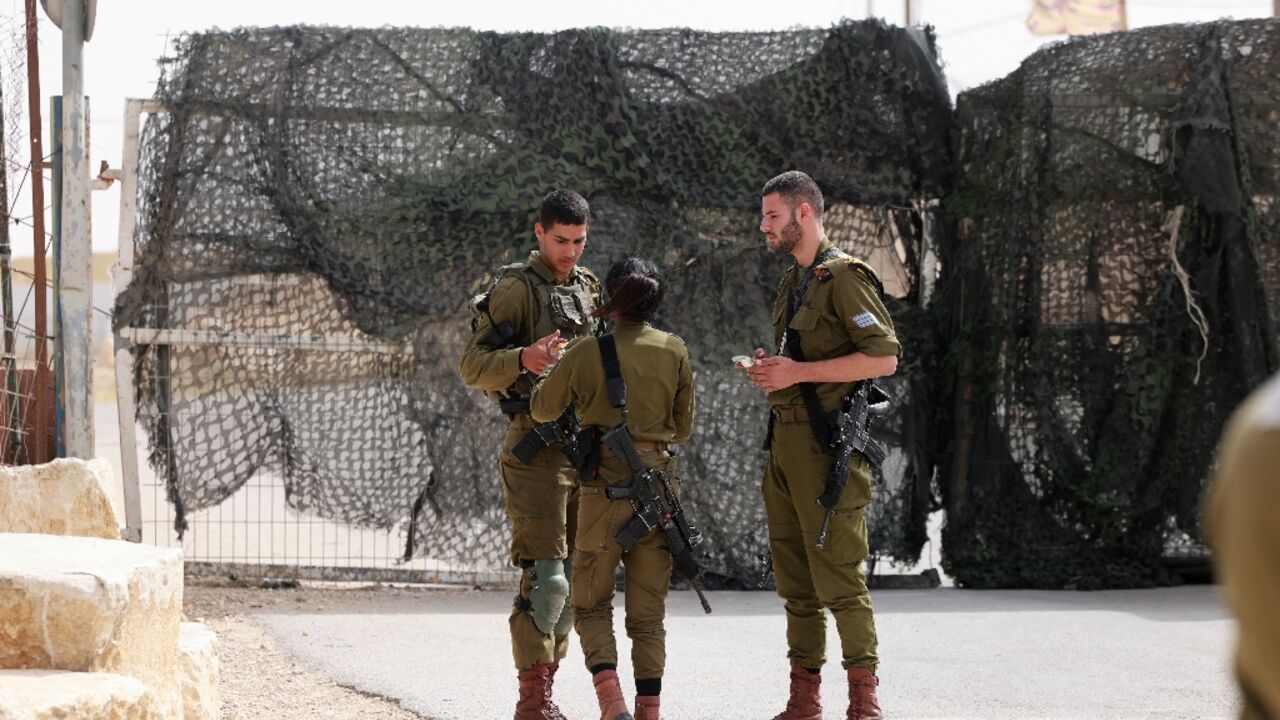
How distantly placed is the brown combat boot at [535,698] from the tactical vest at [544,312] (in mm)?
894

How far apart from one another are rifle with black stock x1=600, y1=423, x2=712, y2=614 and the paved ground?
36.5 inches

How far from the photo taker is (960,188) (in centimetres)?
735

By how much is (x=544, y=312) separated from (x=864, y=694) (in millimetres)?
1609

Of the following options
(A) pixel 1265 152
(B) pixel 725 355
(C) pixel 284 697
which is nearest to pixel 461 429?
A: (B) pixel 725 355

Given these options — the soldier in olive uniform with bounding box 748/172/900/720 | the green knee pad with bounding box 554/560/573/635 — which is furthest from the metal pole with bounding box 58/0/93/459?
the soldier in olive uniform with bounding box 748/172/900/720

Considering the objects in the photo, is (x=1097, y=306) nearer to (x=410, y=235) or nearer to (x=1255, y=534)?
(x=410, y=235)

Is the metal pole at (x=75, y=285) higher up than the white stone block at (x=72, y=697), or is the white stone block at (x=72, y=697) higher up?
the metal pole at (x=75, y=285)

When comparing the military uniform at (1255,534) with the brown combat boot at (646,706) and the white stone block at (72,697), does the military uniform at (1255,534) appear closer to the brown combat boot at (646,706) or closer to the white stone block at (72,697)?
the white stone block at (72,697)

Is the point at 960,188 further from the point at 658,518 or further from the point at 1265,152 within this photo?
the point at 658,518

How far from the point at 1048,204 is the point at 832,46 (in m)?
1.36

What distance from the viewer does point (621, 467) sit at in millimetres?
4328

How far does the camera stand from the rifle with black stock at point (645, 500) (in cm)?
427

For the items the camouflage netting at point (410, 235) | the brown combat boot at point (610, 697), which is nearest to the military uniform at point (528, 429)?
the brown combat boot at point (610, 697)

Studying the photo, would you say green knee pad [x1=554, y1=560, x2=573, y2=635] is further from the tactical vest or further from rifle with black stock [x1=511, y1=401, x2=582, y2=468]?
the tactical vest
